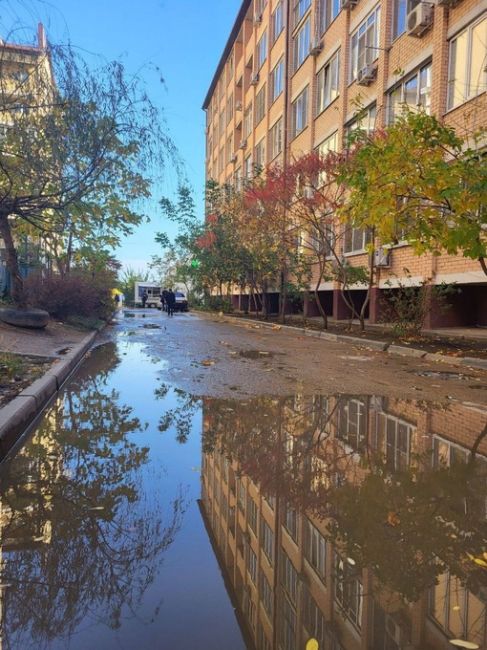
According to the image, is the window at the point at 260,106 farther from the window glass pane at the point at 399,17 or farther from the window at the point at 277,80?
the window glass pane at the point at 399,17

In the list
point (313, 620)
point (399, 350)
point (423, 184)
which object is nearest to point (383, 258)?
point (399, 350)

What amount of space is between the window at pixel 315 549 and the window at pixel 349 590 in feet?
0.28

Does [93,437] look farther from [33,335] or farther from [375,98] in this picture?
[375,98]

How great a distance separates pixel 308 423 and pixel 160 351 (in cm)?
755

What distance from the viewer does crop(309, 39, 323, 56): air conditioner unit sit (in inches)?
969

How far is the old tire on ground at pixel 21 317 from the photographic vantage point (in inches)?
525

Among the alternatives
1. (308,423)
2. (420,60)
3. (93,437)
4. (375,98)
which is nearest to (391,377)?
(308,423)

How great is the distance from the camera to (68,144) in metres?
7.34

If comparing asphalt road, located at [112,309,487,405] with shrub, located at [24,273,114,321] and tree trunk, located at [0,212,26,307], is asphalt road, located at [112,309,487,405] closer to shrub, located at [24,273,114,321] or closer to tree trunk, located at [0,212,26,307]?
tree trunk, located at [0,212,26,307]

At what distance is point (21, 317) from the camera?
1339 cm

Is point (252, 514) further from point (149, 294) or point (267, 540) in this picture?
point (149, 294)

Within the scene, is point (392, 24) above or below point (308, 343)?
above

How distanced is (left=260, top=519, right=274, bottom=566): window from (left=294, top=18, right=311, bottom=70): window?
92.5ft

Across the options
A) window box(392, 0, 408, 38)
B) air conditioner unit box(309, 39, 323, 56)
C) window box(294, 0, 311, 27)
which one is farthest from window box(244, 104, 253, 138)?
window box(392, 0, 408, 38)
